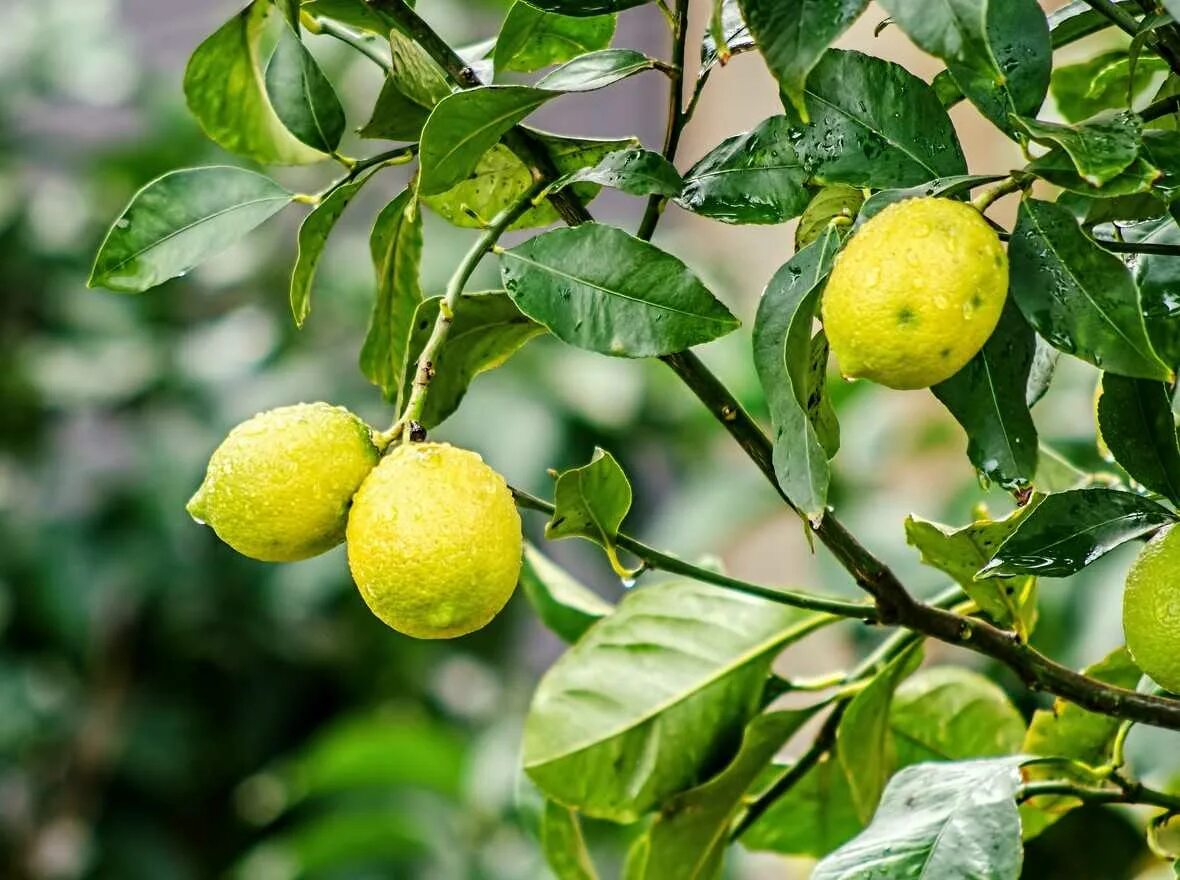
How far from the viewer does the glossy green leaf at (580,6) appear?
36 cm

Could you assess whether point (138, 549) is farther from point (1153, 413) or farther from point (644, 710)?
point (1153, 413)

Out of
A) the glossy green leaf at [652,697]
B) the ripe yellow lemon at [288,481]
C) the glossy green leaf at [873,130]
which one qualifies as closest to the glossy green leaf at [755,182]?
the glossy green leaf at [873,130]

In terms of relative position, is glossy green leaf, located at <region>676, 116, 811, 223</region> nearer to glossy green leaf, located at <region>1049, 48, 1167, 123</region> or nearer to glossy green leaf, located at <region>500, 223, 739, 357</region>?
glossy green leaf, located at <region>500, 223, 739, 357</region>

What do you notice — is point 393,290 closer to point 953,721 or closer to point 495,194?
point 495,194

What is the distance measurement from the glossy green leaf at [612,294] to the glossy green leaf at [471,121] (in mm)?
28

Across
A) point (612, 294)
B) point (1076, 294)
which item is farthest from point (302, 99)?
point (1076, 294)

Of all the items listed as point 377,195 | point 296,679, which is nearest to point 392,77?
point 296,679

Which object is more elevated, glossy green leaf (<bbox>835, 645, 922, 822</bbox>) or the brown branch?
the brown branch

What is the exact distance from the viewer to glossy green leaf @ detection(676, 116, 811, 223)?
36 cm

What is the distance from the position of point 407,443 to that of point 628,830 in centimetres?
98

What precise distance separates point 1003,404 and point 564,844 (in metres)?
0.28

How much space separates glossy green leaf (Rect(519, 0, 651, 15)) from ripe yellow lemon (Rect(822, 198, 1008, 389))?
3.7 inches

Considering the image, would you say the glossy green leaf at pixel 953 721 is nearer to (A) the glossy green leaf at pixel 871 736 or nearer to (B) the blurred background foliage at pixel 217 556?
(A) the glossy green leaf at pixel 871 736

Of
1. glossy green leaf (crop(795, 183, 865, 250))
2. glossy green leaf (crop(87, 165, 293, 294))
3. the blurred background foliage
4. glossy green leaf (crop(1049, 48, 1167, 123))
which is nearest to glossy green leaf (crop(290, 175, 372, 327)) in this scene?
glossy green leaf (crop(87, 165, 293, 294))
